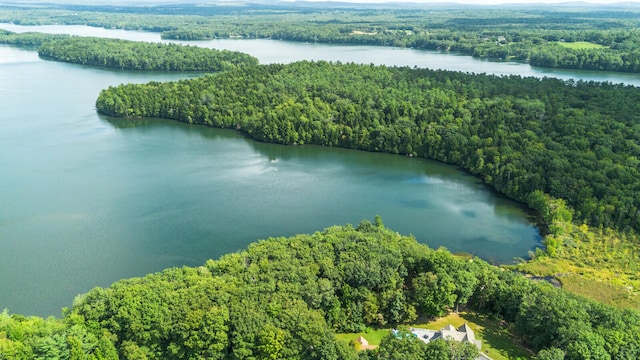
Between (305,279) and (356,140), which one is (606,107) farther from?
(305,279)

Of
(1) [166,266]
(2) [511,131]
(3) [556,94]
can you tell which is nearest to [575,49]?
(3) [556,94]

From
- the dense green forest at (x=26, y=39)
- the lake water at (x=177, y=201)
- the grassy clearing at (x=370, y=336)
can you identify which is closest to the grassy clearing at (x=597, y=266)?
the lake water at (x=177, y=201)

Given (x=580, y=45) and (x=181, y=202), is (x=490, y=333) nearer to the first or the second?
(x=181, y=202)

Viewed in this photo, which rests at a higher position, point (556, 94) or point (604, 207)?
point (556, 94)

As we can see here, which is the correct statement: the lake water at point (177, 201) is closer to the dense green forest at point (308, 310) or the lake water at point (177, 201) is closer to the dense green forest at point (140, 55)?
the dense green forest at point (308, 310)

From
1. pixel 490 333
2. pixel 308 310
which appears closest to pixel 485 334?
pixel 490 333

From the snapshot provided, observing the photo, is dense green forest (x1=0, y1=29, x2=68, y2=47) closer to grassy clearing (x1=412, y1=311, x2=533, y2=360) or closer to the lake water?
the lake water
